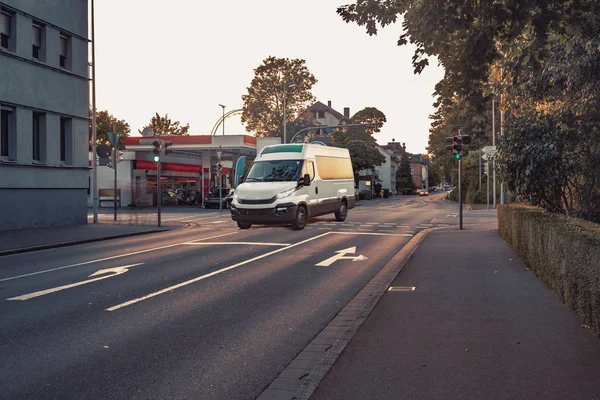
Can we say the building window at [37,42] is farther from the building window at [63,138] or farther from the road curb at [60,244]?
the road curb at [60,244]

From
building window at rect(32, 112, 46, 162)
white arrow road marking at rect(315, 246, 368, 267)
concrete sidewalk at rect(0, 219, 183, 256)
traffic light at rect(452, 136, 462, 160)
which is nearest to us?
white arrow road marking at rect(315, 246, 368, 267)

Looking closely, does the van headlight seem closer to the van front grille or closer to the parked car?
the van front grille

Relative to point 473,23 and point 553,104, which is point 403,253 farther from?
point 473,23

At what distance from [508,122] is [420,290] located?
11.5 metres

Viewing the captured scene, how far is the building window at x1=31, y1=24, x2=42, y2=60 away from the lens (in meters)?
22.5

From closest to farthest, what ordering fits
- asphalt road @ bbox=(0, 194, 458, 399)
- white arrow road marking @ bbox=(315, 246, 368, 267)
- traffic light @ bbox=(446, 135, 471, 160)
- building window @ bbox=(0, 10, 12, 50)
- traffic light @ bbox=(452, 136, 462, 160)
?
asphalt road @ bbox=(0, 194, 458, 399)
white arrow road marking @ bbox=(315, 246, 368, 267)
traffic light @ bbox=(446, 135, 471, 160)
traffic light @ bbox=(452, 136, 462, 160)
building window @ bbox=(0, 10, 12, 50)

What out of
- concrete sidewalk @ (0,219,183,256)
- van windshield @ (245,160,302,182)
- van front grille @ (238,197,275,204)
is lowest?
concrete sidewalk @ (0,219,183,256)

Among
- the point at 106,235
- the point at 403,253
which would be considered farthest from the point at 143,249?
the point at 403,253

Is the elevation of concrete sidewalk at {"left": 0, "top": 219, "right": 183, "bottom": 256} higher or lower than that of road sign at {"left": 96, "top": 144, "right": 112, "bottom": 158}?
lower

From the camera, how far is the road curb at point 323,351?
4.67 meters

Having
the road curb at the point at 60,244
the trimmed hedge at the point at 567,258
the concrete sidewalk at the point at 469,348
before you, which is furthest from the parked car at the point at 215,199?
the concrete sidewalk at the point at 469,348

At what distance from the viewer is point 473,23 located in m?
7.64

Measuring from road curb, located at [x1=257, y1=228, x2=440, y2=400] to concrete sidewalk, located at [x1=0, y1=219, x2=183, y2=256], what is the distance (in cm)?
993

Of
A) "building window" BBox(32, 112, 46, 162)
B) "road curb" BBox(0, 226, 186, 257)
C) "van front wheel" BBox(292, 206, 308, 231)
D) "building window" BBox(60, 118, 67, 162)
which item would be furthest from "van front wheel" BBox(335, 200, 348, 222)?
"building window" BBox(32, 112, 46, 162)
